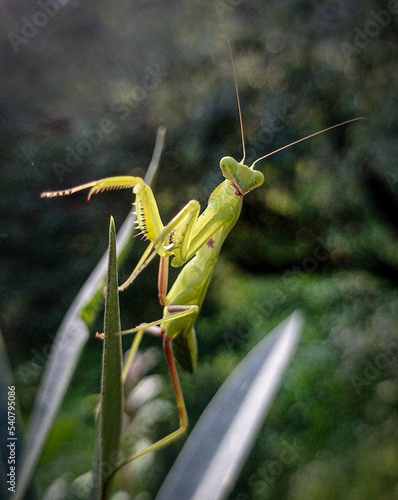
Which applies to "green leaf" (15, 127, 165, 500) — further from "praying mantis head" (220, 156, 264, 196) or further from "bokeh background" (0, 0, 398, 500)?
"bokeh background" (0, 0, 398, 500)

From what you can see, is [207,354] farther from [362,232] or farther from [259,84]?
[259,84]

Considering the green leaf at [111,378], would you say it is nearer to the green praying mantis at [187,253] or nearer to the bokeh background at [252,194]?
the green praying mantis at [187,253]

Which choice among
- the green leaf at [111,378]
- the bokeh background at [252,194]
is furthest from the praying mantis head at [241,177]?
the bokeh background at [252,194]

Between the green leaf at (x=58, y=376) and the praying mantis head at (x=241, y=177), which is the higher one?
the praying mantis head at (x=241, y=177)

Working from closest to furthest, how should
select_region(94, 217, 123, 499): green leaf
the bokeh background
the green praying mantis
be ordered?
select_region(94, 217, 123, 499): green leaf → the green praying mantis → the bokeh background

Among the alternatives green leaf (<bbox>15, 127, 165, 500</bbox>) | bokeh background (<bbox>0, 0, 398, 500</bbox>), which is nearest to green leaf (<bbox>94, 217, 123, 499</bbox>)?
green leaf (<bbox>15, 127, 165, 500</bbox>)

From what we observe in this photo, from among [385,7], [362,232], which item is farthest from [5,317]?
[385,7]

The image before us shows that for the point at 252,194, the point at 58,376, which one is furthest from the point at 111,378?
the point at 252,194

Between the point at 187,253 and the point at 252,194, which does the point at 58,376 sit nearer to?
the point at 187,253

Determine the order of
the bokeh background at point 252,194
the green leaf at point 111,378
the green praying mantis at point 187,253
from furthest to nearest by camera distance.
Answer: the bokeh background at point 252,194, the green praying mantis at point 187,253, the green leaf at point 111,378
